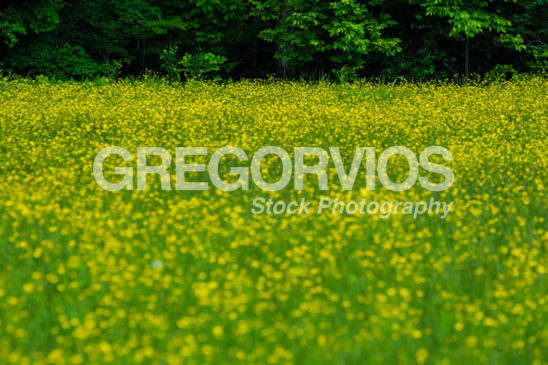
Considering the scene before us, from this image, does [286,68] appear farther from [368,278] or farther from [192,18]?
[368,278]

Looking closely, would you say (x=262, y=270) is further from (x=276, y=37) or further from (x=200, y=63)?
(x=276, y=37)

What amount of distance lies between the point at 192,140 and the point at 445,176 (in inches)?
155

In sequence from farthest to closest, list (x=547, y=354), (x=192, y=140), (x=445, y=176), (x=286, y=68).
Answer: (x=286, y=68)
(x=192, y=140)
(x=445, y=176)
(x=547, y=354)

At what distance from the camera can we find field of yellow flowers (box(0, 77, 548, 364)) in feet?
12.6

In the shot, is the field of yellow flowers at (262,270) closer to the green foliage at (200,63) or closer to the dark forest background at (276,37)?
the dark forest background at (276,37)

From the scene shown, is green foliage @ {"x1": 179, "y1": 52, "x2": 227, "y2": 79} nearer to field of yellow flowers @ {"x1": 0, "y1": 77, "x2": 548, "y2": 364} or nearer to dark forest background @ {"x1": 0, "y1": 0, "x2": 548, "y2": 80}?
dark forest background @ {"x1": 0, "y1": 0, "x2": 548, "y2": 80}

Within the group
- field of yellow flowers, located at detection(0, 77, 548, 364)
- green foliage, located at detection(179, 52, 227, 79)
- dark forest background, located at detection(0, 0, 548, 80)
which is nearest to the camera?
field of yellow flowers, located at detection(0, 77, 548, 364)

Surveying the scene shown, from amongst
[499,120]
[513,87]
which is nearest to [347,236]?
[499,120]

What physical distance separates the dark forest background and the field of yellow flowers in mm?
11155

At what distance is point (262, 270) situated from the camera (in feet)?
15.8

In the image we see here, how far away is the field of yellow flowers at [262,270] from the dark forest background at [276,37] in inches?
439

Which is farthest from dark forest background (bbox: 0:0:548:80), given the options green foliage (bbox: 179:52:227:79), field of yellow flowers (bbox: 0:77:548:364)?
field of yellow flowers (bbox: 0:77:548:364)

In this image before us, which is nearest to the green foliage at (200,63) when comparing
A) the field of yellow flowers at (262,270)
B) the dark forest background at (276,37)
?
the dark forest background at (276,37)

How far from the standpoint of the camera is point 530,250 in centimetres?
552
